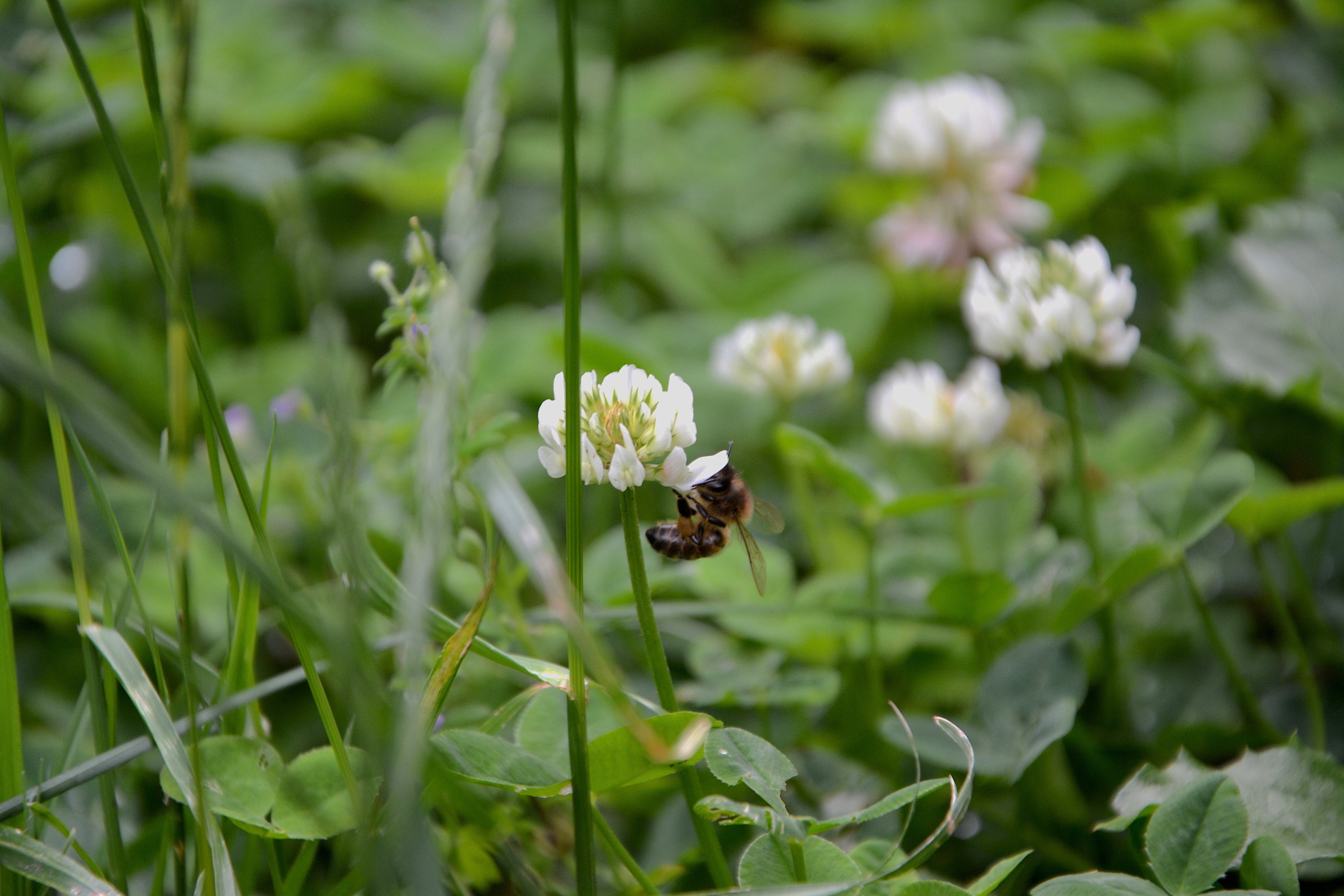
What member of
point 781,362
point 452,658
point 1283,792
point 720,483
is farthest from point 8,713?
point 1283,792

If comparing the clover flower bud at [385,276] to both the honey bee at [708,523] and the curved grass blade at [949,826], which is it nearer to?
the honey bee at [708,523]

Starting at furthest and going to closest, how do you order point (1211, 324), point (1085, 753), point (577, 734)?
point (1211, 324)
point (1085, 753)
point (577, 734)

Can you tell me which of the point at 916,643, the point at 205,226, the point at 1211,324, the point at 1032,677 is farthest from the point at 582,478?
the point at 205,226

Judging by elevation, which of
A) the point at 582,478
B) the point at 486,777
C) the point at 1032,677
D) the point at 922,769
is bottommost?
the point at 922,769

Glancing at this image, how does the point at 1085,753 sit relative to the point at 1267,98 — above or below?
below

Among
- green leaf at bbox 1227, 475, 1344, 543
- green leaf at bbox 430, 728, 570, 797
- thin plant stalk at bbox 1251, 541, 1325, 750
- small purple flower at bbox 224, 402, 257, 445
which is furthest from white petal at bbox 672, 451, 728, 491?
small purple flower at bbox 224, 402, 257, 445

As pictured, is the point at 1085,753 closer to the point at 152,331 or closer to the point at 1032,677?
the point at 1032,677
